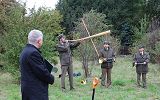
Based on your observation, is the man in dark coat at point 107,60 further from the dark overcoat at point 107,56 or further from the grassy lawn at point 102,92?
the grassy lawn at point 102,92

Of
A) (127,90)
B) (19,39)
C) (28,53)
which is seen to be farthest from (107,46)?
(28,53)

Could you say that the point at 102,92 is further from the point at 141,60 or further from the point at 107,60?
the point at 141,60

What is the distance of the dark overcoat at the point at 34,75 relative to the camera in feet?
22.6

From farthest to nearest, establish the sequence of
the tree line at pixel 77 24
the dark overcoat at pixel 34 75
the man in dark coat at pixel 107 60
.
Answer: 1. the tree line at pixel 77 24
2. the man in dark coat at pixel 107 60
3. the dark overcoat at pixel 34 75

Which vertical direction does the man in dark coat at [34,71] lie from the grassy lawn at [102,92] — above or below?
above

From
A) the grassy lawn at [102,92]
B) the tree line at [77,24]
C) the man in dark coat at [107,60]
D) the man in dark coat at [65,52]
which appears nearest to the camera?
the grassy lawn at [102,92]

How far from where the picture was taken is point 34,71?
6926 mm

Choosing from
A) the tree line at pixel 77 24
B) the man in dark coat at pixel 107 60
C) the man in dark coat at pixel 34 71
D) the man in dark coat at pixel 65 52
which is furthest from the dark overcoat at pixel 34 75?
the tree line at pixel 77 24

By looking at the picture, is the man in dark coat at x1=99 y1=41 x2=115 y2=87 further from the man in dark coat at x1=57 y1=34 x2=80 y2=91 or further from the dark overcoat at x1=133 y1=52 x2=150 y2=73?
the man in dark coat at x1=57 y1=34 x2=80 y2=91

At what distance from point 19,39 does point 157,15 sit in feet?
86.2

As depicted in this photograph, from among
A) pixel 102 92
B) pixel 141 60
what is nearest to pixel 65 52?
pixel 102 92

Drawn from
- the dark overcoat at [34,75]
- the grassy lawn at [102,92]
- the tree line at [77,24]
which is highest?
the tree line at [77,24]

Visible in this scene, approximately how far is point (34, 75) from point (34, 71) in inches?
3.2

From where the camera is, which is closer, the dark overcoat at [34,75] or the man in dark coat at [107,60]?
the dark overcoat at [34,75]
